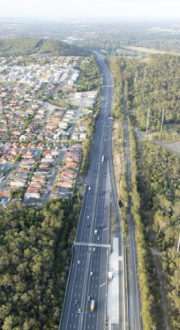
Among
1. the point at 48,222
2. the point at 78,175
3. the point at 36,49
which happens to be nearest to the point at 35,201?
the point at 48,222

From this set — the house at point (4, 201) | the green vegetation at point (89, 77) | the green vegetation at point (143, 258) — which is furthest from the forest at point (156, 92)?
the house at point (4, 201)

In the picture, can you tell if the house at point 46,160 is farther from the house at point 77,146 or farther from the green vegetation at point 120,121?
the green vegetation at point 120,121

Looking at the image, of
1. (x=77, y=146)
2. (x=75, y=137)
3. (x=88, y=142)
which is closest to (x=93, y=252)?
(x=77, y=146)

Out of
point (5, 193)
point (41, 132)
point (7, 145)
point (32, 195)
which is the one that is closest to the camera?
point (32, 195)

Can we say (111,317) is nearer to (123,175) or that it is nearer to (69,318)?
(69,318)

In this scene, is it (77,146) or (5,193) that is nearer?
(5,193)

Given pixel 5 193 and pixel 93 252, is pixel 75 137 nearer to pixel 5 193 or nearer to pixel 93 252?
pixel 5 193
